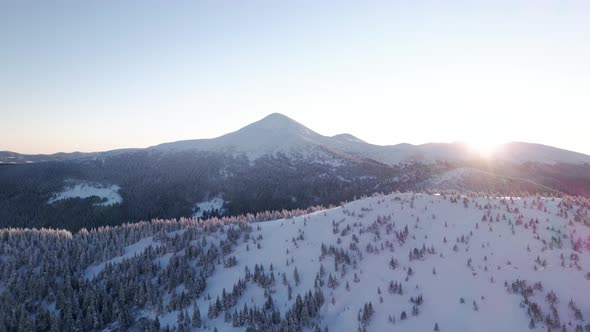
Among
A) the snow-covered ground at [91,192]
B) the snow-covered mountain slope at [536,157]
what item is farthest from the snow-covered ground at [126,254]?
the snow-covered mountain slope at [536,157]

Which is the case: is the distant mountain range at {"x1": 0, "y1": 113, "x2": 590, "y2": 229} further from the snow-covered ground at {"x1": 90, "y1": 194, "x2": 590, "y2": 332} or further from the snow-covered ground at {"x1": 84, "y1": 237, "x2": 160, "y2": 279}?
the snow-covered ground at {"x1": 84, "y1": 237, "x2": 160, "y2": 279}

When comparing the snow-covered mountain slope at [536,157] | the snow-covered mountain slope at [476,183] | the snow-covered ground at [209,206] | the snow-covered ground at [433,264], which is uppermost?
the snow-covered mountain slope at [536,157]

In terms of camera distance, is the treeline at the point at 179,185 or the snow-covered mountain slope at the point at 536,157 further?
the snow-covered mountain slope at the point at 536,157

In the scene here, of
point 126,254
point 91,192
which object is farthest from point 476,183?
point 91,192

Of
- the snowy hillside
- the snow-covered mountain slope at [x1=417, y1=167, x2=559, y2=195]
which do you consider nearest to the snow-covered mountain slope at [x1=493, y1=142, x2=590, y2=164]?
the snow-covered mountain slope at [x1=417, y1=167, x2=559, y2=195]

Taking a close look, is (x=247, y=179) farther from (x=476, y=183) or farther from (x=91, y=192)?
(x=476, y=183)

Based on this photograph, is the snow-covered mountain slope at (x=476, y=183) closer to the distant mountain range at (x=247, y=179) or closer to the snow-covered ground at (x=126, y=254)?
the distant mountain range at (x=247, y=179)
